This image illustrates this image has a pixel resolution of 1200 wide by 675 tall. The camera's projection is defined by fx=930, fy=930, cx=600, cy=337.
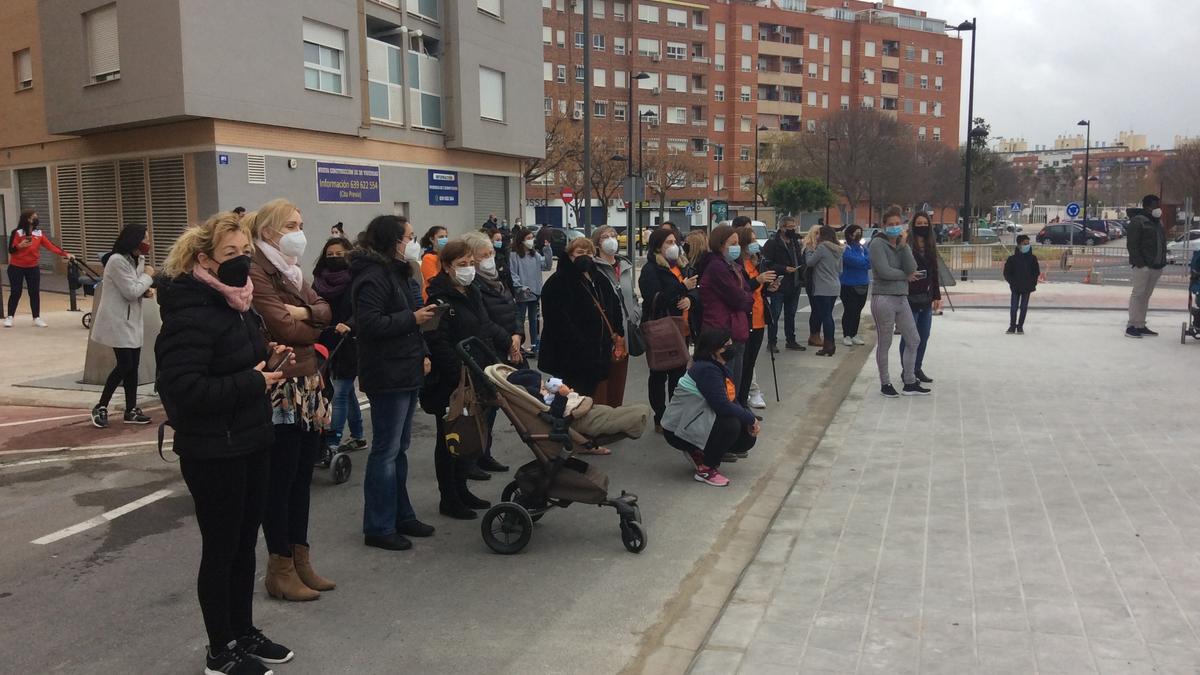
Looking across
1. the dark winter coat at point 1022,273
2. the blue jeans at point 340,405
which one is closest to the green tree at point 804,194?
the dark winter coat at point 1022,273

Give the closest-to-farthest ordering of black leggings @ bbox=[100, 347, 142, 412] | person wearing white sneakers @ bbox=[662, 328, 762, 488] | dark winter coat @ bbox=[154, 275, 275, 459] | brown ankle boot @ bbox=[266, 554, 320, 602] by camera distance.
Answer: dark winter coat @ bbox=[154, 275, 275, 459], brown ankle boot @ bbox=[266, 554, 320, 602], person wearing white sneakers @ bbox=[662, 328, 762, 488], black leggings @ bbox=[100, 347, 142, 412]

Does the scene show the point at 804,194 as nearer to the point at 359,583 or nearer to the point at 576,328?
the point at 576,328

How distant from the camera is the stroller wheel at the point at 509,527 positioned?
17.5ft

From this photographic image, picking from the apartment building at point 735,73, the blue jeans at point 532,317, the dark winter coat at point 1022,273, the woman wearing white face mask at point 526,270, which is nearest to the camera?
the woman wearing white face mask at point 526,270

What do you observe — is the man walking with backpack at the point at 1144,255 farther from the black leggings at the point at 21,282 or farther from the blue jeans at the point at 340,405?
the black leggings at the point at 21,282

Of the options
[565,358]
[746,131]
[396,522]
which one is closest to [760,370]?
[565,358]

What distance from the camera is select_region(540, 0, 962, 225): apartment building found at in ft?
243

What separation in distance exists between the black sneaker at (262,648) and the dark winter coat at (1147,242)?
13325mm

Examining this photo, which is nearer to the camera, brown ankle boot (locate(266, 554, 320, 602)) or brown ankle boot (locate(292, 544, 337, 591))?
brown ankle boot (locate(266, 554, 320, 602))

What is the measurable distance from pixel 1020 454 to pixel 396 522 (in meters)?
4.92

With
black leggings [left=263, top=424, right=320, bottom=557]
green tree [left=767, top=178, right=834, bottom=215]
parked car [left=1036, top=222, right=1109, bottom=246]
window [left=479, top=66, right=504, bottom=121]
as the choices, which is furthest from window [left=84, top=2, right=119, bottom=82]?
parked car [left=1036, top=222, right=1109, bottom=246]

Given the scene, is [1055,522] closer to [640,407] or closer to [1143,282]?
[640,407]

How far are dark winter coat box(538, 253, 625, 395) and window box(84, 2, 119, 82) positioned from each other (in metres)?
16.4

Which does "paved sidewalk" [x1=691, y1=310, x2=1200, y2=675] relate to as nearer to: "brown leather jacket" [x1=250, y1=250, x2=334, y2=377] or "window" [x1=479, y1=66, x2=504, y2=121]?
"brown leather jacket" [x1=250, y1=250, x2=334, y2=377]
